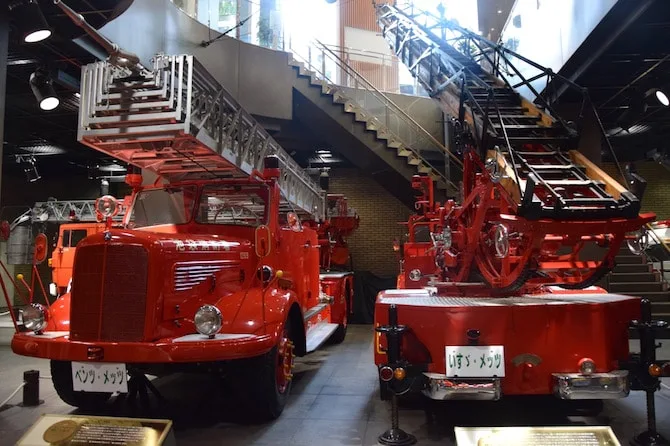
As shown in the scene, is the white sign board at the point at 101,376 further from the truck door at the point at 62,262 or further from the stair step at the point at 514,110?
the truck door at the point at 62,262

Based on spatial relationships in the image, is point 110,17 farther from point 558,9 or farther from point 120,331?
point 558,9

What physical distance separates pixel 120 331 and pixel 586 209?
10.9 feet

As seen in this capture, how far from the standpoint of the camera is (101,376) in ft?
11.4

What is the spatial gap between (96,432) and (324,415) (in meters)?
2.28

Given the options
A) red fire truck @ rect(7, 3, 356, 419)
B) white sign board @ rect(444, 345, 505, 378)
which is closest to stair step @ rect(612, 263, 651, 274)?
red fire truck @ rect(7, 3, 356, 419)

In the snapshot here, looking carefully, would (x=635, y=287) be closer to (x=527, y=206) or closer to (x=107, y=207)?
(x=527, y=206)

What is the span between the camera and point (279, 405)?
4.19 meters

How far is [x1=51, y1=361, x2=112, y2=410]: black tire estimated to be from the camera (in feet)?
13.8

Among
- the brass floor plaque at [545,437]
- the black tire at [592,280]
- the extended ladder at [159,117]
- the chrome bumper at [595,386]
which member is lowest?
the chrome bumper at [595,386]

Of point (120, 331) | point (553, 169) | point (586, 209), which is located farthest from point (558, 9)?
point (120, 331)

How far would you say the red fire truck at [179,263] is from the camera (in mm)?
3531

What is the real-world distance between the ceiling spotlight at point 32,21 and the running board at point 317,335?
154 inches

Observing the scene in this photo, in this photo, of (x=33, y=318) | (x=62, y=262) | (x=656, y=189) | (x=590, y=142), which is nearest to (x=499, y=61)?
(x=590, y=142)

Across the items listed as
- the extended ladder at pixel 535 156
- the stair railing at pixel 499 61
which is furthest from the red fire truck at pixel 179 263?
the stair railing at pixel 499 61
